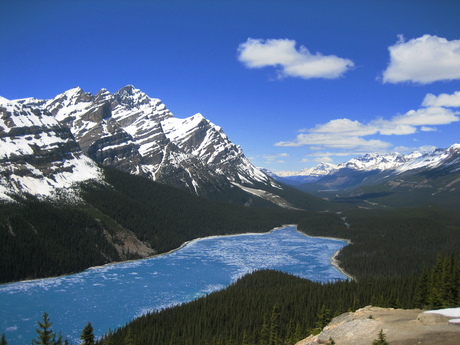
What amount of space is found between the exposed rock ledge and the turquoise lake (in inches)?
2427

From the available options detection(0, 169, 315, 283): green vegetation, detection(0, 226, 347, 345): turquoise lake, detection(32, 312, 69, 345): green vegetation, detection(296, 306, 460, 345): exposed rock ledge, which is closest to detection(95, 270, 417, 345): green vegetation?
detection(32, 312, 69, 345): green vegetation

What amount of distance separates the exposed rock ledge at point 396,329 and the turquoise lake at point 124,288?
61.6 metres

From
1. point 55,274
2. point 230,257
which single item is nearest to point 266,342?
point 55,274

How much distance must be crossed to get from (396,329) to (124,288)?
101 m

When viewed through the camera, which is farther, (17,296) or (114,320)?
(17,296)

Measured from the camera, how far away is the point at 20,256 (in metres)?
132

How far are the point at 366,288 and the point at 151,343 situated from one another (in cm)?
5694

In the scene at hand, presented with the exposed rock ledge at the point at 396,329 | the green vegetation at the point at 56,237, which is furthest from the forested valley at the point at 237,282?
the exposed rock ledge at the point at 396,329

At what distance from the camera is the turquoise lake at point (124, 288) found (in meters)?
97.1

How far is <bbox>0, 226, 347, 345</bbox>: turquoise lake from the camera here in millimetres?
97125

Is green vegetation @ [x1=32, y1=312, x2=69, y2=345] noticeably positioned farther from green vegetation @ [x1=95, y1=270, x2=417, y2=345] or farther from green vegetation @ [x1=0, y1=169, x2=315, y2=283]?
green vegetation @ [x1=0, y1=169, x2=315, y2=283]

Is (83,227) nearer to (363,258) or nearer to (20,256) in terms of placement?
(20,256)

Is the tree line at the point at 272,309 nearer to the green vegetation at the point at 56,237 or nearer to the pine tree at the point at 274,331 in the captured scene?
the pine tree at the point at 274,331

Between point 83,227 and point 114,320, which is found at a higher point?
point 83,227
